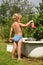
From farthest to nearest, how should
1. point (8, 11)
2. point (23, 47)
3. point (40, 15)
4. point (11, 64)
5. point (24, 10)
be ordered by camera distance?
point (8, 11) < point (24, 10) < point (40, 15) < point (23, 47) < point (11, 64)

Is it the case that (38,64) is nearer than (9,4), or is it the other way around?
(38,64)

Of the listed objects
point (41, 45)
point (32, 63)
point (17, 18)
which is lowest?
point (32, 63)

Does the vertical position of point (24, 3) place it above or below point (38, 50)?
above

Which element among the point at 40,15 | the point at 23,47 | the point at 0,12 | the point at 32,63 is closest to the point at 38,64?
the point at 32,63

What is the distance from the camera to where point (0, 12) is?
18.7 m

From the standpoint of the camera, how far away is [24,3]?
58.2 ft

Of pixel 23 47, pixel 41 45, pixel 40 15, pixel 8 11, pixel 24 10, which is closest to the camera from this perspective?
pixel 41 45

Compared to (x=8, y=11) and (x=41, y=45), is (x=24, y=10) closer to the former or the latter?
(x=8, y=11)

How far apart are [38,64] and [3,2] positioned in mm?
13553

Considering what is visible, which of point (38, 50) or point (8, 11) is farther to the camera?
point (8, 11)

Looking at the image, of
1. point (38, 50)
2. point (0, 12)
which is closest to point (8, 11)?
point (0, 12)

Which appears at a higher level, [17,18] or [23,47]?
[17,18]

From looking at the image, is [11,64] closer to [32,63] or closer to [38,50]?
[32,63]

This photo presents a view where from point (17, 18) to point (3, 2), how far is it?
12667 millimetres
